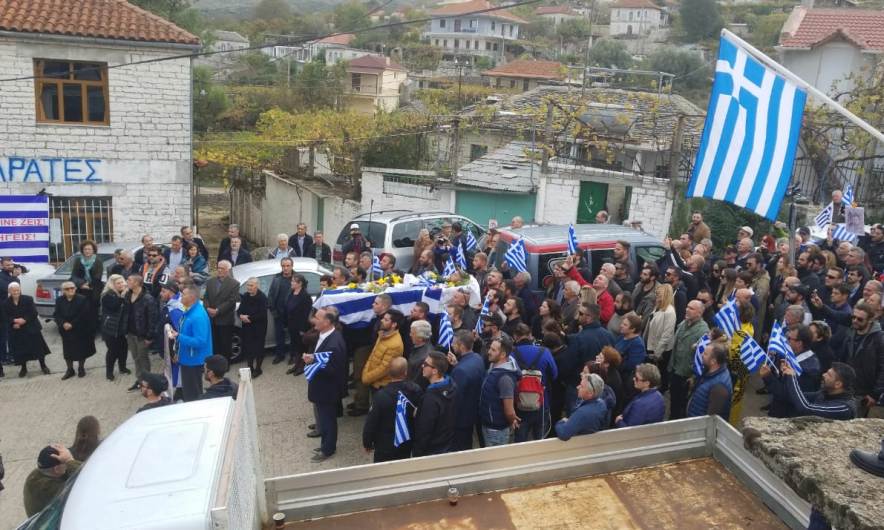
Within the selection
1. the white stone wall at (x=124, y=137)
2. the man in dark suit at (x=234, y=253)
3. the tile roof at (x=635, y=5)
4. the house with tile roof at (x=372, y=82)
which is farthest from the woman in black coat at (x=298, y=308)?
the tile roof at (x=635, y=5)

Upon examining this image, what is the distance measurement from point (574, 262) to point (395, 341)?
325 cm

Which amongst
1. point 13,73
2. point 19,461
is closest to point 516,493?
point 19,461

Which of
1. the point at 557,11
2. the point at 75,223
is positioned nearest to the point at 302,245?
the point at 75,223

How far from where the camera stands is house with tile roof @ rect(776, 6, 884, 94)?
25.6 metres

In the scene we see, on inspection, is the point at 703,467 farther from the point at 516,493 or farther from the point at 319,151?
the point at 319,151

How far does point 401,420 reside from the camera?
651 centimetres

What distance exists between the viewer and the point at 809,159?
1836 centimetres

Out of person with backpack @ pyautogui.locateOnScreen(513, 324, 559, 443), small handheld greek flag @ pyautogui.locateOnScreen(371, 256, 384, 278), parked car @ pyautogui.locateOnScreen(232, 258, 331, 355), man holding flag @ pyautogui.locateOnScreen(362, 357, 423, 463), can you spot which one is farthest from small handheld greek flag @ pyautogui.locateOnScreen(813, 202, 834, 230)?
man holding flag @ pyautogui.locateOnScreen(362, 357, 423, 463)

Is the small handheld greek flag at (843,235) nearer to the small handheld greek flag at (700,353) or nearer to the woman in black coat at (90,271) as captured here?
the small handheld greek flag at (700,353)

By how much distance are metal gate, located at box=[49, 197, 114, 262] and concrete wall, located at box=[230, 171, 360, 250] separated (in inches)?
241

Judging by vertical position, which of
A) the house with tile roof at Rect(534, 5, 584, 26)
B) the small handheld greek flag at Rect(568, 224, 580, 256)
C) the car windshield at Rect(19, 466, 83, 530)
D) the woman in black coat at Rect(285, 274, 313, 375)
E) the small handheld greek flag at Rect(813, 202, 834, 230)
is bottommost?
the woman in black coat at Rect(285, 274, 313, 375)

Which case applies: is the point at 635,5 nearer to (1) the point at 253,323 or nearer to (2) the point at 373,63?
(2) the point at 373,63

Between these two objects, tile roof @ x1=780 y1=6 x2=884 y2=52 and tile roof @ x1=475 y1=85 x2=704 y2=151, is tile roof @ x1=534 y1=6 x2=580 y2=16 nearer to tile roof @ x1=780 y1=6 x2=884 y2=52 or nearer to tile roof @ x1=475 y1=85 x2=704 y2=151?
tile roof @ x1=780 y1=6 x2=884 y2=52

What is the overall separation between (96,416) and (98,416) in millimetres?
48
